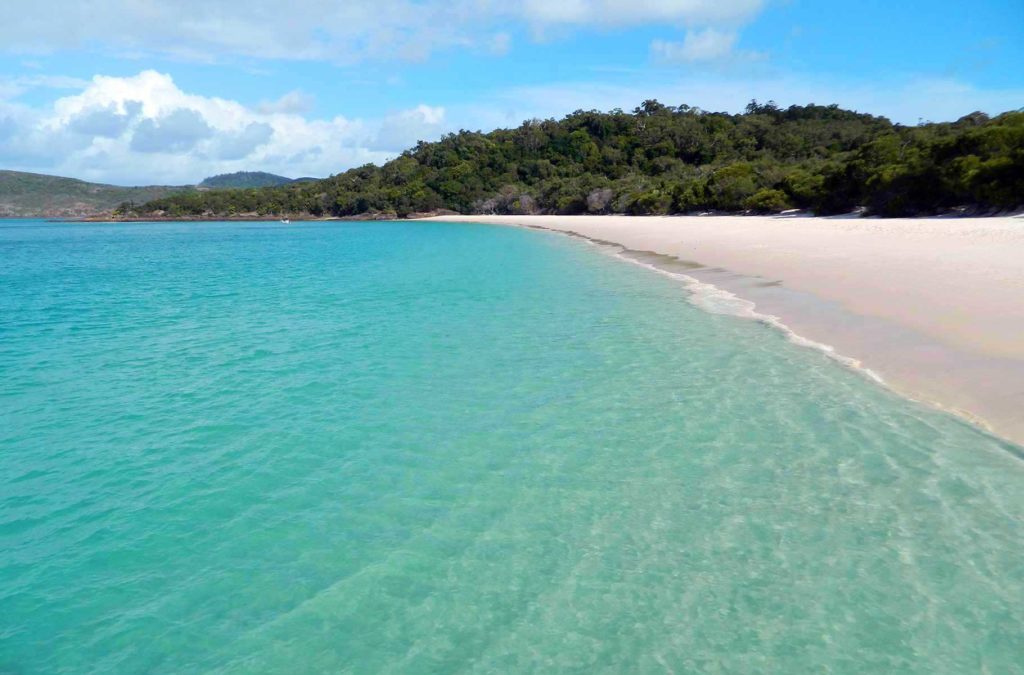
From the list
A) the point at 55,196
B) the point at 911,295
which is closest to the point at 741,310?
the point at 911,295

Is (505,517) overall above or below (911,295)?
below

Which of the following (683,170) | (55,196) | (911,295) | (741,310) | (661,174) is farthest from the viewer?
(55,196)

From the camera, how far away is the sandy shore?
766 centimetres

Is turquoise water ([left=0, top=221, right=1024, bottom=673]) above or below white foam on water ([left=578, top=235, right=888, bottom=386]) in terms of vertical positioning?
below

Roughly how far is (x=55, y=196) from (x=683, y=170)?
603ft

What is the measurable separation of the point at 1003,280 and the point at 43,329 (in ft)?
68.4

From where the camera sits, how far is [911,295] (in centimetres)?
1236

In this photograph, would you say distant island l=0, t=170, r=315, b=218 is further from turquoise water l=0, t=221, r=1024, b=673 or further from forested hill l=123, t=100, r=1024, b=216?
turquoise water l=0, t=221, r=1024, b=673

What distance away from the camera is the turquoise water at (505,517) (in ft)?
12.4

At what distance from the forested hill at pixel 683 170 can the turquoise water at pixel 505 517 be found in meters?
26.1

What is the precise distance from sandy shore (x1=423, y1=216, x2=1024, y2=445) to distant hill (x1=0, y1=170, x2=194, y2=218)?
7591 inches

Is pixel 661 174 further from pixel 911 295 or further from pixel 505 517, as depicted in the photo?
pixel 505 517

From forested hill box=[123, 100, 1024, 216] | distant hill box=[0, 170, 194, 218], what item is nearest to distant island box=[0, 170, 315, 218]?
distant hill box=[0, 170, 194, 218]

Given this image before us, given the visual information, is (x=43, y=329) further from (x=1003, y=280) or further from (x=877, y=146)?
(x=877, y=146)
